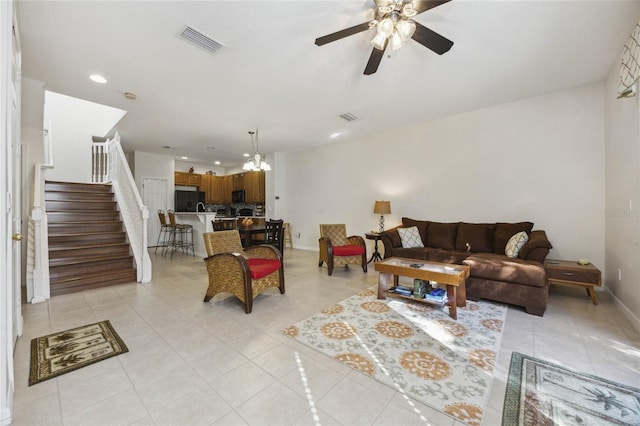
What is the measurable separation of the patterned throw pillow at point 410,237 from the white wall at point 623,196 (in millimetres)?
2293

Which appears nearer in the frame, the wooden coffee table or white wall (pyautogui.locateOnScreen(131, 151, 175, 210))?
the wooden coffee table

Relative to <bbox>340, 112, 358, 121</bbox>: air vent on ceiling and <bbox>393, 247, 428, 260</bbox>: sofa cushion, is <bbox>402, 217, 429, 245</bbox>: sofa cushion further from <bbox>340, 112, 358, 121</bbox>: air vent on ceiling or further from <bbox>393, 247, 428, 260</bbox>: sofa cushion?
<bbox>340, 112, 358, 121</bbox>: air vent on ceiling

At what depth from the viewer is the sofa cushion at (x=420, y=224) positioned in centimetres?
468

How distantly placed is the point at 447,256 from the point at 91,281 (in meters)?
5.20

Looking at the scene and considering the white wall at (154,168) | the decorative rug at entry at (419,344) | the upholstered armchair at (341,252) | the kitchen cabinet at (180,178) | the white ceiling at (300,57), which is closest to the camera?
the decorative rug at entry at (419,344)

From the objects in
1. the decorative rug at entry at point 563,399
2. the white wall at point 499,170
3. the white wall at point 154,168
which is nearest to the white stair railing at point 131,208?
the white wall at point 154,168

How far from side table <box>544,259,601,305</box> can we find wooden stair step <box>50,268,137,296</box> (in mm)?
5778

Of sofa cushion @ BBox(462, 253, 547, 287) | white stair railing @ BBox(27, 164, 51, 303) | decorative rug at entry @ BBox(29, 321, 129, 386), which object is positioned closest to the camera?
decorative rug at entry @ BBox(29, 321, 129, 386)

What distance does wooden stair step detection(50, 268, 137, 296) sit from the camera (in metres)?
3.43

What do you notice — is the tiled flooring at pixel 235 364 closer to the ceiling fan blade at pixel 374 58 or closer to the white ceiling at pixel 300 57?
the ceiling fan blade at pixel 374 58

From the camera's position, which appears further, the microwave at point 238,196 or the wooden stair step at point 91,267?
the microwave at point 238,196

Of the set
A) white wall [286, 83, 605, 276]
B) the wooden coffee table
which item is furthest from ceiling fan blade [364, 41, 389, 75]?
white wall [286, 83, 605, 276]

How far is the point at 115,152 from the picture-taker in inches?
201

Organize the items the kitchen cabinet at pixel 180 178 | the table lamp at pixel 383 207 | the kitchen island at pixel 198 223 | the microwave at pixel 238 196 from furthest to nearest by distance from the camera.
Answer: the microwave at pixel 238 196
the kitchen cabinet at pixel 180 178
the kitchen island at pixel 198 223
the table lamp at pixel 383 207
